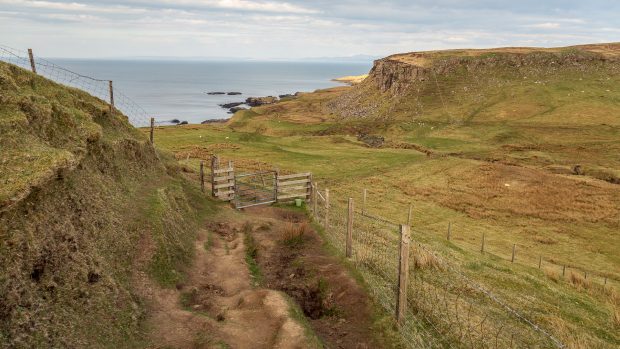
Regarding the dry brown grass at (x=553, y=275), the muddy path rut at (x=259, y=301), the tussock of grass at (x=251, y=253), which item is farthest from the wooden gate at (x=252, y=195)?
the dry brown grass at (x=553, y=275)

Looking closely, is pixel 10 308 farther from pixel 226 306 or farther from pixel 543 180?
pixel 543 180

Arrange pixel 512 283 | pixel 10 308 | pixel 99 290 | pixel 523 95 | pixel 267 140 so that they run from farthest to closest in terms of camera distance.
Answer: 1. pixel 523 95
2. pixel 267 140
3. pixel 512 283
4. pixel 99 290
5. pixel 10 308

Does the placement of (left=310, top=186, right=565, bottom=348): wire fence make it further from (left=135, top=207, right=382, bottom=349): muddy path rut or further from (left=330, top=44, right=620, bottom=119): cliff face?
(left=330, top=44, right=620, bottom=119): cliff face

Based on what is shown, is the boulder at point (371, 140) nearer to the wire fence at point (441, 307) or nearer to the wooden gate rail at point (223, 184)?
the wooden gate rail at point (223, 184)

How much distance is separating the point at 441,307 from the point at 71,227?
455 inches

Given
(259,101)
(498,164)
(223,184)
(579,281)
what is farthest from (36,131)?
(259,101)

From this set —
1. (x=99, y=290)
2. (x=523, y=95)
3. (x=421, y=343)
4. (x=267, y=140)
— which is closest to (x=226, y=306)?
(x=99, y=290)

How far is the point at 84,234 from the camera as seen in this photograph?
514 inches

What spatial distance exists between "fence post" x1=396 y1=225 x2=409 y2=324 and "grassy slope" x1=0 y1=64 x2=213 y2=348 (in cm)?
707

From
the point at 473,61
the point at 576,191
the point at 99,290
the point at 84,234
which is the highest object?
the point at 473,61

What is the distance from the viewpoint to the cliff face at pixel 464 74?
10877 cm

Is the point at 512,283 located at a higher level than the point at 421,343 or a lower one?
lower

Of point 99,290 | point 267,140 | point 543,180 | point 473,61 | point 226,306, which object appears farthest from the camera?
point 473,61

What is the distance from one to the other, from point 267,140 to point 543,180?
42432mm
